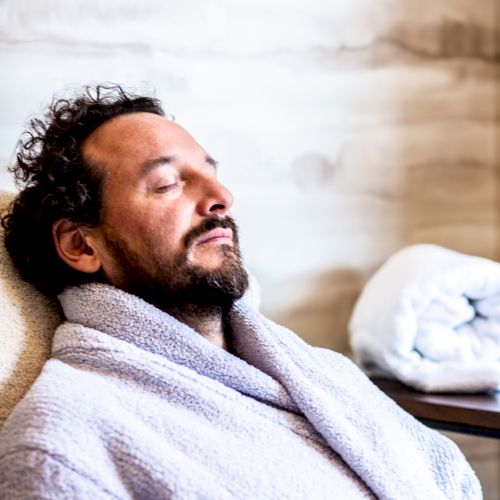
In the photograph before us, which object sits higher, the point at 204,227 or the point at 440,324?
the point at 204,227

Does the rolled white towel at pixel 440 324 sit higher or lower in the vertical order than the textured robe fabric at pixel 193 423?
lower

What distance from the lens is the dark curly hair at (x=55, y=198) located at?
1100 mm

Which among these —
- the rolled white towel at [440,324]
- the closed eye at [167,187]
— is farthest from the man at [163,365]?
the rolled white towel at [440,324]

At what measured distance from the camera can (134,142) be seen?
1129 millimetres

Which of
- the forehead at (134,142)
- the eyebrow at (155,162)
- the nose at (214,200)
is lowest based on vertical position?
the nose at (214,200)

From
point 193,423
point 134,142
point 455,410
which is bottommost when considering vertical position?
point 455,410

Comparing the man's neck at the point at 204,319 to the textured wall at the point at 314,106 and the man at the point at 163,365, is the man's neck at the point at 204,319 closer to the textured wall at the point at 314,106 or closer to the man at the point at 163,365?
the man at the point at 163,365

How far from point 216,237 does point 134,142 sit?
179mm

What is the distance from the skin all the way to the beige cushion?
72 millimetres

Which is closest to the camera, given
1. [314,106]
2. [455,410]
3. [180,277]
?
[180,277]

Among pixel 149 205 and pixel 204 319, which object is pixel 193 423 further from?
pixel 149 205

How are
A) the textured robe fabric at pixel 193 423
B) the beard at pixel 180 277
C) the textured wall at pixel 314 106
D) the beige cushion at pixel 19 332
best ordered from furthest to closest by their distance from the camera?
the textured wall at pixel 314 106, the beard at pixel 180 277, the beige cushion at pixel 19 332, the textured robe fabric at pixel 193 423

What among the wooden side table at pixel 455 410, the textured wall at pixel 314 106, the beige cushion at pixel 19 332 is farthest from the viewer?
the textured wall at pixel 314 106

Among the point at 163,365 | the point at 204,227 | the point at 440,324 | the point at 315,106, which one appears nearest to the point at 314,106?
the point at 315,106
